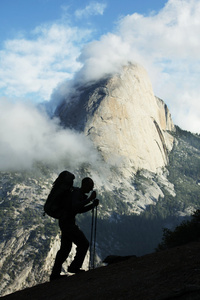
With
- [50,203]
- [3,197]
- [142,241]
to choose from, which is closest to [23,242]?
[3,197]

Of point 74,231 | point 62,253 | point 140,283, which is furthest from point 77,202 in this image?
point 140,283

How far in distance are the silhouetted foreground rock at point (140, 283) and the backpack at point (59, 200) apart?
66.2 inches

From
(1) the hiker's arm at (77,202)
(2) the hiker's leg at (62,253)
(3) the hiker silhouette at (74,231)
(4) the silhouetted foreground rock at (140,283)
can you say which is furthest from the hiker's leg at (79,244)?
(4) the silhouetted foreground rock at (140,283)

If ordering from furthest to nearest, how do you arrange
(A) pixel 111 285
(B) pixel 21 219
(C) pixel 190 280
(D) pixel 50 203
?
(B) pixel 21 219, (D) pixel 50 203, (A) pixel 111 285, (C) pixel 190 280

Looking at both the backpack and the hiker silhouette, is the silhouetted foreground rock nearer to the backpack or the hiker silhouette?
the hiker silhouette

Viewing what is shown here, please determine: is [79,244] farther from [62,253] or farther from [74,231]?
[62,253]

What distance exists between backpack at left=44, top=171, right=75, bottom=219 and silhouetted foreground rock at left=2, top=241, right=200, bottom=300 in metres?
1.68

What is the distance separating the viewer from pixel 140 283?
18.2 feet

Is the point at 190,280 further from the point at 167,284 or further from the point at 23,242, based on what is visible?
the point at 23,242

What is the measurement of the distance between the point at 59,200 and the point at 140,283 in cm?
389

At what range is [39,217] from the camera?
609 ft

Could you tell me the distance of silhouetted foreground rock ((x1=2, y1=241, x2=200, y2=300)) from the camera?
4.67m

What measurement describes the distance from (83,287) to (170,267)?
64.4 inches

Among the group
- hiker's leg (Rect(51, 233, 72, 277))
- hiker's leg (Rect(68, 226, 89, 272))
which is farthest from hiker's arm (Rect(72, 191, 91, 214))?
hiker's leg (Rect(51, 233, 72, 277))
